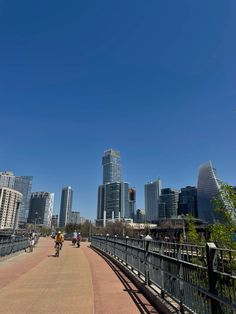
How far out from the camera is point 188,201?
168 metres

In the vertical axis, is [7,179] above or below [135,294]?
above

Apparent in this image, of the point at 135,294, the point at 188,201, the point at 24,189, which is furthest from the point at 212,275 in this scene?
the point at 188,201

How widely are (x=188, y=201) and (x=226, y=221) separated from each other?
162 m

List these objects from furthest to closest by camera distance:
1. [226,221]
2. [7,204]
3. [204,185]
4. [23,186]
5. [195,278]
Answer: [23,186] < [7,204] < [204,185] < [226,221] < [195,278]

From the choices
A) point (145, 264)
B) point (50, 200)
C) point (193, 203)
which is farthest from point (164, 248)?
point (50, 200)

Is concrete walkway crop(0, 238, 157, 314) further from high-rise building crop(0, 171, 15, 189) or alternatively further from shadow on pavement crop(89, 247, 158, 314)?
high-rise building crop(0, 171, 15, 189)

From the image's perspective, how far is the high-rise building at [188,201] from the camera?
163850 millimetres

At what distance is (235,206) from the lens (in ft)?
35.6

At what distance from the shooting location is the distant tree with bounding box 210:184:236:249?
10.6m

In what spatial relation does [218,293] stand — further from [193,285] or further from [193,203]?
[193,203]

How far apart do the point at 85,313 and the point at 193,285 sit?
2.70 metres

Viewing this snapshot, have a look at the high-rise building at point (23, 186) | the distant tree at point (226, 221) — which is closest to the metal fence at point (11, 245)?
the distant tree at point (226, 221)

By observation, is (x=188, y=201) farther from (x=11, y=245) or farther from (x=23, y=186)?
(x=11, y=245)

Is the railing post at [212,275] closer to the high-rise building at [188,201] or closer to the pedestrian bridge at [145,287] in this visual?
the pedestrian bridge at [145,287]
